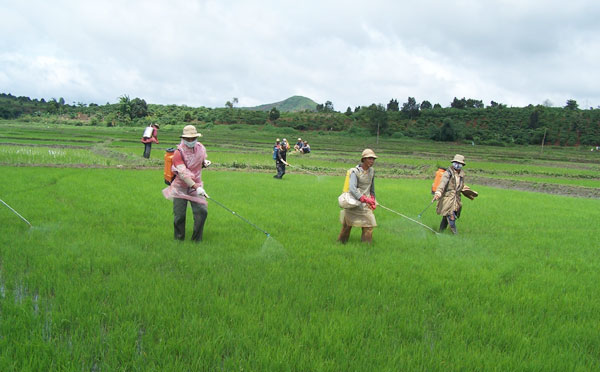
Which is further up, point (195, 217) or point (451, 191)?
point (451, 191)

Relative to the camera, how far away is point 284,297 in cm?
373

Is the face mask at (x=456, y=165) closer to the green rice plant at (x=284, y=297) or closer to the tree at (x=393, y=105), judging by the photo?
the green rice plant at (x=284, y=297)

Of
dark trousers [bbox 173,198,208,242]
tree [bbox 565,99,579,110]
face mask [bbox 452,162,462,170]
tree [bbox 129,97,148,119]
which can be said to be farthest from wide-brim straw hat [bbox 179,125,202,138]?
tree [bbox 565,99,579,110]

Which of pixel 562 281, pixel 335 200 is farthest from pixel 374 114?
pixel 562 281

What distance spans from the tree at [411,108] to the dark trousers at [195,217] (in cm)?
7404

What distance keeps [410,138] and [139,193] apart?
187 feet

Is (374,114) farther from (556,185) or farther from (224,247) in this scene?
(224,247)

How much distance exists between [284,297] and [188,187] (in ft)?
8.98

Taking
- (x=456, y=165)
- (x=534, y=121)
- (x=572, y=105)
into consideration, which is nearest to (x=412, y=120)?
(x=534, y=121)

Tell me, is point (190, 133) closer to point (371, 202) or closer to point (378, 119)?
point (371, 202)

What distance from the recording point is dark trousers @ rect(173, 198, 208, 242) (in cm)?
562

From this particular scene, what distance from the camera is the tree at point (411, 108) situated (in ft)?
245

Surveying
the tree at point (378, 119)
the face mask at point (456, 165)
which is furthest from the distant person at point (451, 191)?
the tree at point (378, 119)

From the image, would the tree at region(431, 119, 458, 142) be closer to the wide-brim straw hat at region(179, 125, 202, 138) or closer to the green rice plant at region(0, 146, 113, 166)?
the green rice plant at region(0, 146, 113, 166)
